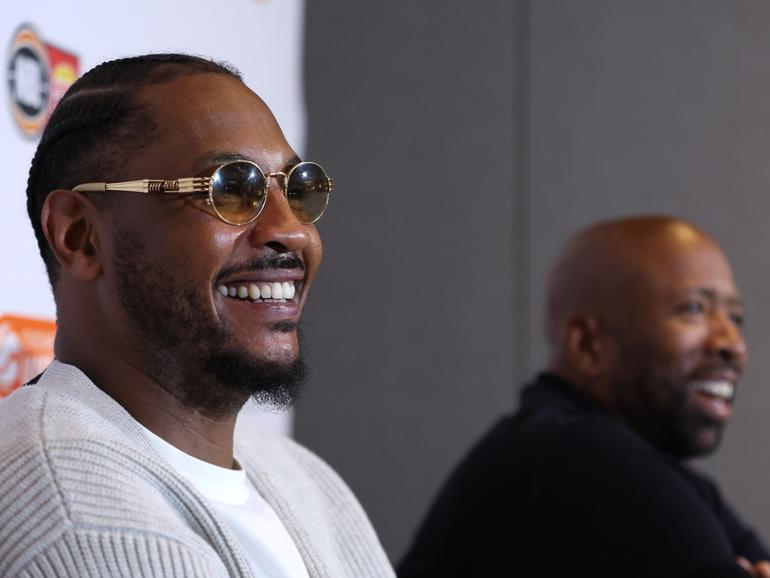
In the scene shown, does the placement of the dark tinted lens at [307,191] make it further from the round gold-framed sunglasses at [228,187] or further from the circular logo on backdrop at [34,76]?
the circular logo on backdrop at [34,76]

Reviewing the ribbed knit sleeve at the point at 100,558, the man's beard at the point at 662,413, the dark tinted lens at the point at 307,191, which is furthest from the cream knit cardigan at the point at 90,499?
the man's beard at the point at 662,413

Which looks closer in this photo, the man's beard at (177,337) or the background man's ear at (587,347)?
the man's beard at (177,337)

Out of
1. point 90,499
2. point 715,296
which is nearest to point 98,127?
point 90,499

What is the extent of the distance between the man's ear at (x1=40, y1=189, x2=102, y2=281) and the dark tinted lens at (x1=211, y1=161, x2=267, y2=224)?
0.47 feet

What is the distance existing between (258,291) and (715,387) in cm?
162

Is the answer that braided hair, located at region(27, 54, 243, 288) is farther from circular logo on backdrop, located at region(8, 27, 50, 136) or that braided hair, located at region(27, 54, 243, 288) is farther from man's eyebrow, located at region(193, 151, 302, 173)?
circular logo on backdrop, located at region(8, 27, 50, 136)

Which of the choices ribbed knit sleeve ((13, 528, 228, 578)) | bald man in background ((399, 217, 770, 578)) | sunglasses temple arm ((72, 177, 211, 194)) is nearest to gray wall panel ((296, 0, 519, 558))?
bald man in background ((399, 217, 770, 578))

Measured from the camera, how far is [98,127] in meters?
1.41

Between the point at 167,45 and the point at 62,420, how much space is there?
2.81ft

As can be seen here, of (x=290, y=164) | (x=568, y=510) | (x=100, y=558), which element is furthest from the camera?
(x=568, y=510)

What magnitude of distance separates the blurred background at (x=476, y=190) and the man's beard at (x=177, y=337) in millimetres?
1983

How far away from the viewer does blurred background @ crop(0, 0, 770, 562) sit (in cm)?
347

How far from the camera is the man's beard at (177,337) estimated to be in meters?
1.38

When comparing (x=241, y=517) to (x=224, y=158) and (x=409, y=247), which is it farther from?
(x=409, y=247)
